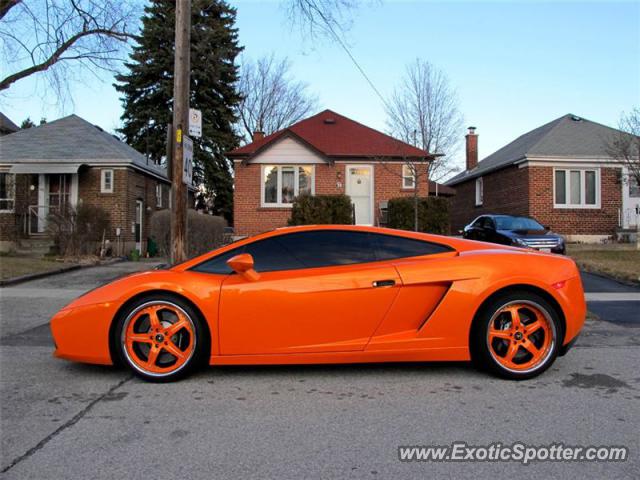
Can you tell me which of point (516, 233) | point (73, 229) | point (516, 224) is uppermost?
point (516, 224)

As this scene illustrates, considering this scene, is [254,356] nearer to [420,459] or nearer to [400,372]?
[400,372]

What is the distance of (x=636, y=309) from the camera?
25.2ft

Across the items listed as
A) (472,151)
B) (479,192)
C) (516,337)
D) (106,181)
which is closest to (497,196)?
(479,192)

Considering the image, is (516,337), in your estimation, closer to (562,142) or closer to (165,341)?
(165,341)

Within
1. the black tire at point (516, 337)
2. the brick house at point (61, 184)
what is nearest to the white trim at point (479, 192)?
the brick house at point (61, 184)

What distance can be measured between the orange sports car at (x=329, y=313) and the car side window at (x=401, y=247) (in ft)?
0.07

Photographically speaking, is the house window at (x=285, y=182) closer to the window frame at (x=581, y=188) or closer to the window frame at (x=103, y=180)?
the window frame at (x=103, y=180)

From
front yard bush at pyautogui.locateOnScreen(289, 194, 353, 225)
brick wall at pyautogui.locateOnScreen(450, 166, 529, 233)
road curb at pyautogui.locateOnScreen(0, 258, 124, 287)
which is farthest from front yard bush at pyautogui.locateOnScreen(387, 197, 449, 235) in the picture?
road curb at pyautogui.locateOnScreen(0, 258, 124, 287)

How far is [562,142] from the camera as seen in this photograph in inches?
870

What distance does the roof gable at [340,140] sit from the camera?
765 inches

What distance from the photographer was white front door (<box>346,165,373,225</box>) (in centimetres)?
1998

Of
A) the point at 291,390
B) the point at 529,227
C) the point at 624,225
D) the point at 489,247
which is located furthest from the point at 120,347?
the point at 624,225

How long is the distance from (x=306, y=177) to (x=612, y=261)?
1086 cm

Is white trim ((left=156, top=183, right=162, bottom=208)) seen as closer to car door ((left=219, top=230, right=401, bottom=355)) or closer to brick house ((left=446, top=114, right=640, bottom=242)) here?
brick house ((left=446, top=114, right=640, bottom=242))
